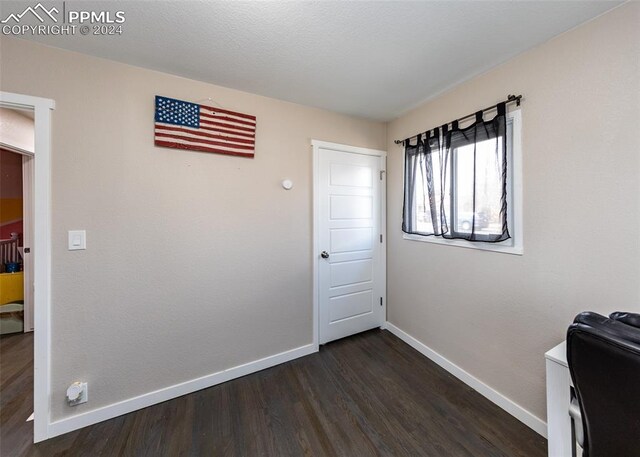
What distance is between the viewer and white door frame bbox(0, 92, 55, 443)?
57.6 inches

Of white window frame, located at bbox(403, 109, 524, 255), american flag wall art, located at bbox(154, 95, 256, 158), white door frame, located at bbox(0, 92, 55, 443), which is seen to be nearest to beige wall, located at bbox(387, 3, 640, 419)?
white window frame, located at bbox(403, 109, 524, 255)

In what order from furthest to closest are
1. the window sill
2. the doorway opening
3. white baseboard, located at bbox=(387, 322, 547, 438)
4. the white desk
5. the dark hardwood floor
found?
the doorway opening → the window sill → white baseboard, located at bbox=(387, 322, 547, 438) → the dark hardwood floor → the white desk

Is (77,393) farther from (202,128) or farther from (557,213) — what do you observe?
(557,213)

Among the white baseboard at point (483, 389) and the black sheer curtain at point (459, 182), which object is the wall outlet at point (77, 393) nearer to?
the white baseboard at point (483, 389)

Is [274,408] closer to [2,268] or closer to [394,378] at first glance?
[394,378]

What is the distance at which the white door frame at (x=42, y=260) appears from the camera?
146 centimetres

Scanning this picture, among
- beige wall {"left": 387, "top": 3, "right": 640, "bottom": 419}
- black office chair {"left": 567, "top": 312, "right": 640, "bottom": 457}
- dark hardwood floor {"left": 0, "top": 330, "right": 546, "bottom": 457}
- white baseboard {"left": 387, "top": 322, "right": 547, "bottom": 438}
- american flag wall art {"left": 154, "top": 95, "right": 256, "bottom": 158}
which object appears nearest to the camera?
black office chair {"left": 567, "top": 312, "right": 640, "bottom": 457}

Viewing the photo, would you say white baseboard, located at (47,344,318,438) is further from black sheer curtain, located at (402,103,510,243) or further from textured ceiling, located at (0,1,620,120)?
textured ceiling, located at (0,1,620,120)

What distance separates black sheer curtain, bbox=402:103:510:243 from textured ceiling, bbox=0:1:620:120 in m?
0.46

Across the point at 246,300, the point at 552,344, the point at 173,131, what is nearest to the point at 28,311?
the point at 246,300

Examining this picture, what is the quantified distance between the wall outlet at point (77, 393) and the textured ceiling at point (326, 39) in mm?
2194

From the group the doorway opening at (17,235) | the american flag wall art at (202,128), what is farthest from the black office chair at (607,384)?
the doorway opening at (17,235)

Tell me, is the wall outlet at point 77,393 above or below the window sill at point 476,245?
below

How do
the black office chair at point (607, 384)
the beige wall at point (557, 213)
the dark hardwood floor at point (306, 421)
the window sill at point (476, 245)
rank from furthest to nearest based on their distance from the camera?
1. the window sill at point (476, 245)
2. the dark hardwood floor at point (306, 421)
3. the beige wall at point (557, 213)
4. the black office chair at point (607, 384)
